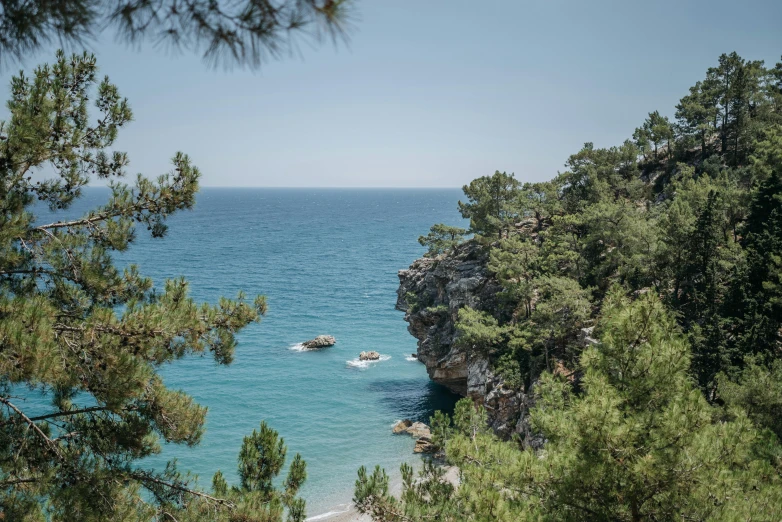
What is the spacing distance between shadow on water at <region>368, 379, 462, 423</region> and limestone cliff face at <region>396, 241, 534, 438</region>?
48.5 inches

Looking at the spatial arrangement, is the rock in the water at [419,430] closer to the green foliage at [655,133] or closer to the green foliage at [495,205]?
the green foliage at [495,205]

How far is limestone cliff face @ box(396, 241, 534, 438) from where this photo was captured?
27844mm

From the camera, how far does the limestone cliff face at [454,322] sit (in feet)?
91.4

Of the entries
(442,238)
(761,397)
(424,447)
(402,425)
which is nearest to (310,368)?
(402,425)

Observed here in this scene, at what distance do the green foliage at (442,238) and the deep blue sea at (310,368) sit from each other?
10.4 metres

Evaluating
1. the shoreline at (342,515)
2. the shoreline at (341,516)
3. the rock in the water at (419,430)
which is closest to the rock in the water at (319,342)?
the rock in the water at (419,430)

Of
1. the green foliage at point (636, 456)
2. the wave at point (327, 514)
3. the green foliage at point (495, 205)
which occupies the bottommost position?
the wave at point (327, 514)

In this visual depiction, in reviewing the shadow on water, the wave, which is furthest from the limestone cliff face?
the wave

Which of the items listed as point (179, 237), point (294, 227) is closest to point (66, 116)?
point (179, 237)

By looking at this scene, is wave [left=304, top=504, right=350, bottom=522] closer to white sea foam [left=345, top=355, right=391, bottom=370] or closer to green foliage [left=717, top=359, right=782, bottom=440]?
green foliage [left=717, top=359, right=782, bottom=440]

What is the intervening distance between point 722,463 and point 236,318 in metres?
8.53

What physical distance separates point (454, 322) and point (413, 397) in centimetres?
669

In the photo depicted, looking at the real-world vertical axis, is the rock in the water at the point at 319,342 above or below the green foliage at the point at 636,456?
below

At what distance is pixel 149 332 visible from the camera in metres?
6.77
